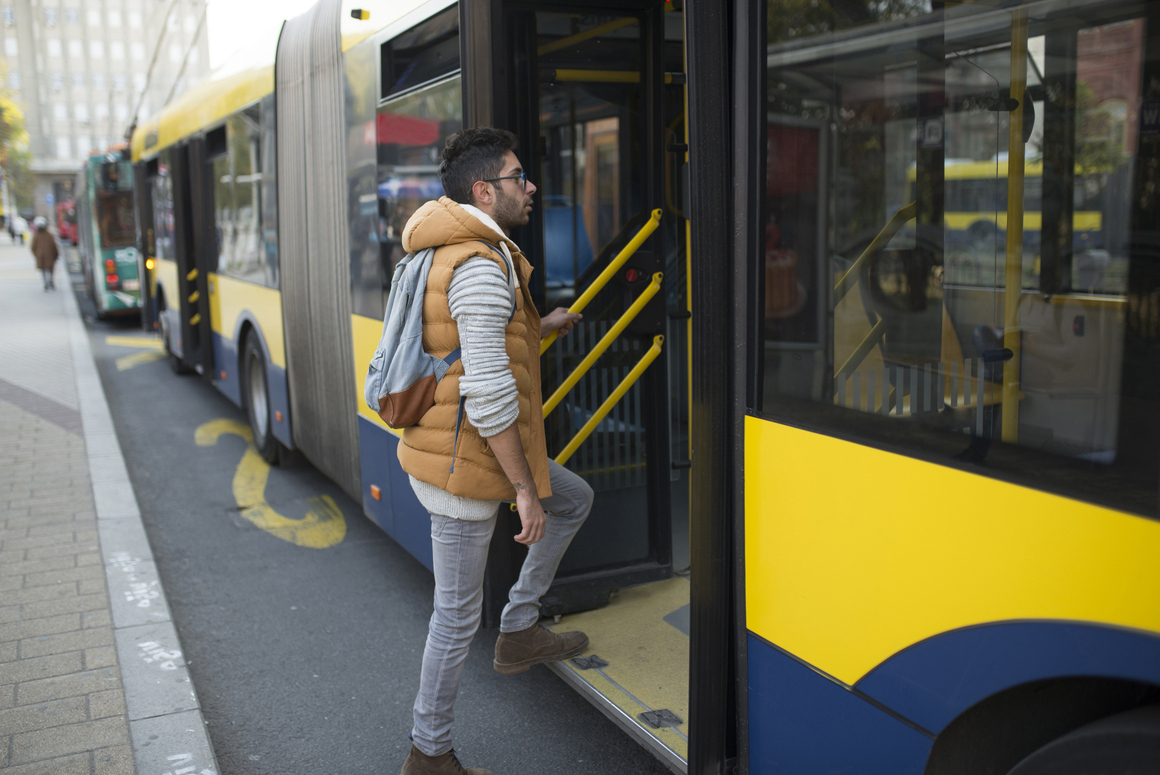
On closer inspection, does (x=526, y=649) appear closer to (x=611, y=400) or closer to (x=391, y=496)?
(x=611, y=400)

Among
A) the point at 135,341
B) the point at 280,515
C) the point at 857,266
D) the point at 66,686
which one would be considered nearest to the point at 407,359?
the point at 857,266

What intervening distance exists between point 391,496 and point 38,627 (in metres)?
1.53

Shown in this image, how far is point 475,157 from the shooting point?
2.62 m

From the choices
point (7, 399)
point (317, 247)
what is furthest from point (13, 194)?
point (317, 247)

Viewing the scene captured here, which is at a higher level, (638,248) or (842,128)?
(842,128)

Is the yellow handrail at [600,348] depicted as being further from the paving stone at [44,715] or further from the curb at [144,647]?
the paving stone at [44,715]

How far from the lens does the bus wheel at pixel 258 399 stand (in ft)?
22.5

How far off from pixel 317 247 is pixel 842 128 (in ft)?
11.7

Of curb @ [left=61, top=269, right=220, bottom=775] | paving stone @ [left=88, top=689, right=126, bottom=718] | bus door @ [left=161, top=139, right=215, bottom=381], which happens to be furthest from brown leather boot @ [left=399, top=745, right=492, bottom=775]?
bus door @ [left=161, top=139, right=215, bottom=381]

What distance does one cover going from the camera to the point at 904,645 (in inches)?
72.9

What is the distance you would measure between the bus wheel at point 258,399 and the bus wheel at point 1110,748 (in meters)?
5.85

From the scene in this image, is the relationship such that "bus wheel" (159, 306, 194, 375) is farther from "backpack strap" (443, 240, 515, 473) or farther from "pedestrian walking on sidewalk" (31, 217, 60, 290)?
"pedestrian walking on sidewalk" (31, 217, 60, 290)

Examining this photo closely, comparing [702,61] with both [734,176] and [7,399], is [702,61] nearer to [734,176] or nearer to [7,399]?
[734,176]

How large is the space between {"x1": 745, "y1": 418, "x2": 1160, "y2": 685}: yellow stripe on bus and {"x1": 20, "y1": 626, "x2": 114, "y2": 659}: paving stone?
113 inches
